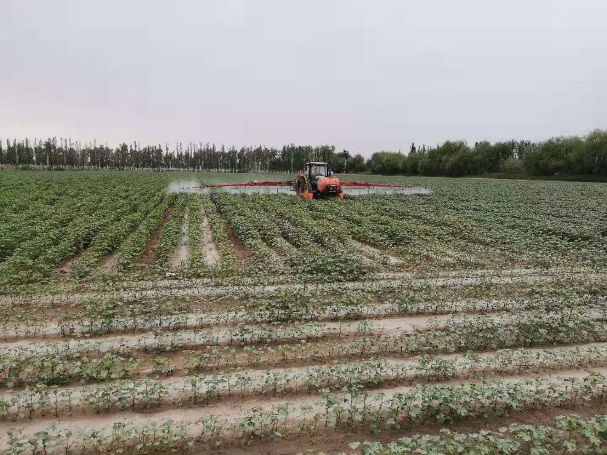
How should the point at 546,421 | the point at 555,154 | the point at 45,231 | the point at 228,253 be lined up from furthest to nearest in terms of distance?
the point at 555,154 < the point at 45,231 < the point at 228,253 < the point at 546,421

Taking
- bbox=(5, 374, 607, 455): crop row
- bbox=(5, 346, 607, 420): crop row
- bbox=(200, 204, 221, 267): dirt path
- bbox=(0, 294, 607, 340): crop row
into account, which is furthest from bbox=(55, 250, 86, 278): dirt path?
bbox=(5, 374, 607, 455): crop row

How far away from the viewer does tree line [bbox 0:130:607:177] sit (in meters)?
64.6

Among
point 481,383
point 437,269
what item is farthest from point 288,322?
point 437,269

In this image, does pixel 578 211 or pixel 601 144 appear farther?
pixel 601 144

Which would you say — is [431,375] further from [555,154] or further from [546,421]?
[555,154]

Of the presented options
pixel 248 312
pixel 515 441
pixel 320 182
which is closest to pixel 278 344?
pixel 248 312

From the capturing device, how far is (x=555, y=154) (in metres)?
66.3

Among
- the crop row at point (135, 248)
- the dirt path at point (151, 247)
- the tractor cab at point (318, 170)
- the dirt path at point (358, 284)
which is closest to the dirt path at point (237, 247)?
the dirt path at point (151, 247)

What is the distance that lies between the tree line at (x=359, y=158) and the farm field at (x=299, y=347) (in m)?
58.5

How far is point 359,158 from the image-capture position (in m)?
107

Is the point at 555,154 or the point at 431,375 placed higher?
the point at 555,154

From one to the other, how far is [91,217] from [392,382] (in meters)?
16.2

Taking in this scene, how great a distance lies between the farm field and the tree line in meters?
58.5

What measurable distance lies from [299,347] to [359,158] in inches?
4050
